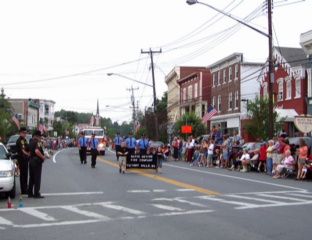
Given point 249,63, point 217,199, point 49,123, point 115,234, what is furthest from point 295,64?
point 49,123

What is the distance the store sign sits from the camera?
21.2 m

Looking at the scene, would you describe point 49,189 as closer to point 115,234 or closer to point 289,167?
point 115,234

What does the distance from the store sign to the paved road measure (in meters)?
6.40

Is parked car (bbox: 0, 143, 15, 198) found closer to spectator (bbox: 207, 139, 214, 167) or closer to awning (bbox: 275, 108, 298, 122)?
spectator (bbox: 207, 139, 214, 167)

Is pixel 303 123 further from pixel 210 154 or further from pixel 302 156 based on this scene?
pixel 210 154

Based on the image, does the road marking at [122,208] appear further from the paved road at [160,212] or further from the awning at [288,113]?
the awning at [288,113]

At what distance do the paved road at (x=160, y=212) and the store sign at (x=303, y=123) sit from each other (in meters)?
6.40

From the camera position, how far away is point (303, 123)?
69.9 feet

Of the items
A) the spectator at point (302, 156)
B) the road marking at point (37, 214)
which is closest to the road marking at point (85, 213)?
the road marking at point (37, 214)

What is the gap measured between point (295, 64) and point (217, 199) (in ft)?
86.5

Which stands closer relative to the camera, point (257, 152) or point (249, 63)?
point (257, 152)

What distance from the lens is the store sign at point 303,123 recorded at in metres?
21.2

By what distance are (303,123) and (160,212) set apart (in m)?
13.8

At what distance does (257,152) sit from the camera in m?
22.1
